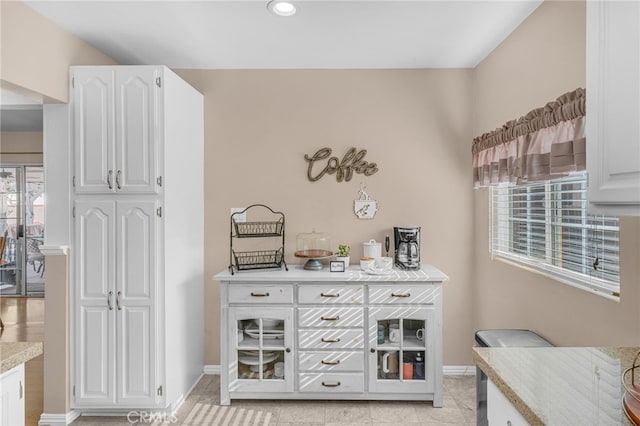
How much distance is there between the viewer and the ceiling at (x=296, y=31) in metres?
2.34

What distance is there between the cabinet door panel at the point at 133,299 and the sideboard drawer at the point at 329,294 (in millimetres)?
1019

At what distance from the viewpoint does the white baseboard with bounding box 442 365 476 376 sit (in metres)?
3.41

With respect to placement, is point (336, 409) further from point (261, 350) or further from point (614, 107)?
point (614, 107)

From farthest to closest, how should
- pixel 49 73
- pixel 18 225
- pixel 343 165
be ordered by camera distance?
pixel 18 225 → pixel 343 165 → pixel 49 73

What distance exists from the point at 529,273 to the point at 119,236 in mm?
2684

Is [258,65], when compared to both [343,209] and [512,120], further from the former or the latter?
[512,120]

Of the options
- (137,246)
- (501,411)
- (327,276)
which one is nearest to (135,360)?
(137,246)

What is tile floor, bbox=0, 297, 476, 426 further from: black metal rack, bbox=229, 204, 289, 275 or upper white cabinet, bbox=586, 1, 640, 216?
upper white cabinet, bbox=586, 1, 640, 216

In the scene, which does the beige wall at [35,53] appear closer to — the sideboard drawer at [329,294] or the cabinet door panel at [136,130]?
the cabinet door panel at [136,130]

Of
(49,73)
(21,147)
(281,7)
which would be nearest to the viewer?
(281,7)

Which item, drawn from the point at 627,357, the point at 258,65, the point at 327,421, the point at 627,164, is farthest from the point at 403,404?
the point at 258,65

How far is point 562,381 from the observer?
1.23 m

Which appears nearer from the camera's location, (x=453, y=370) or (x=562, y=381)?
(x=562, y=381)

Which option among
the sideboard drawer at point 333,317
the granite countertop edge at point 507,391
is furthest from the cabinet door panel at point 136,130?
the granite countertop edge at point 507,391
